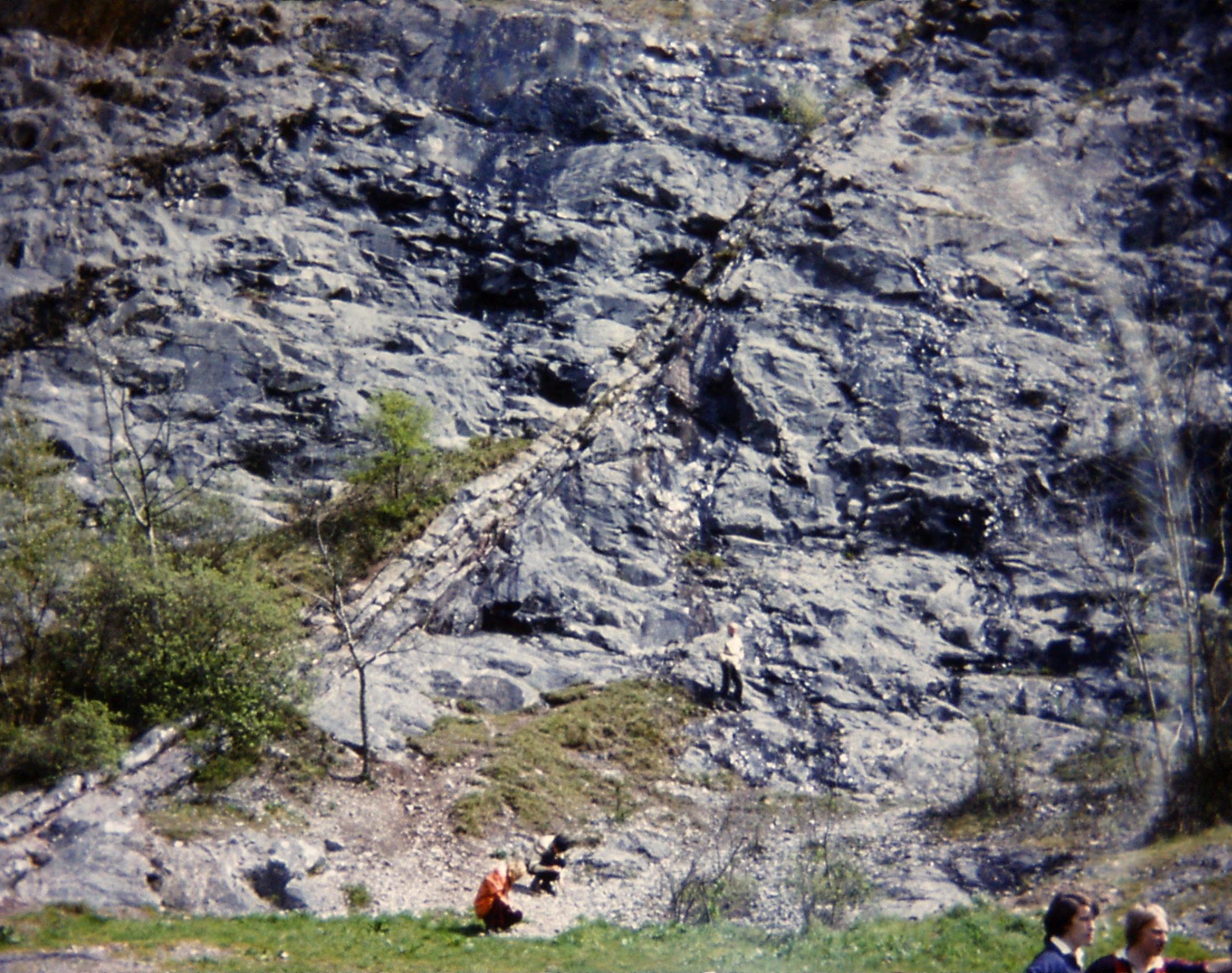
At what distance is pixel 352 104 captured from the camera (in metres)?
31.7

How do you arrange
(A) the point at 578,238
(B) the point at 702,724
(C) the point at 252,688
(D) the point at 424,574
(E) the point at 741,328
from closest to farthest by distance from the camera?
(C) the point at 252,688 < (B) the point at 702,724 < (D) the point at 424,574 < (E) the point at 741,328 < (A) the point at 578,238

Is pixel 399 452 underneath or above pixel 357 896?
above

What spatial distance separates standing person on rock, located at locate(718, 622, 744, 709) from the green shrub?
36.0ft

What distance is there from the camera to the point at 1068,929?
593cm

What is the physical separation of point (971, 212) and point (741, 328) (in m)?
7.82

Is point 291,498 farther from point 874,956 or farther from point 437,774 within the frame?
point 874,956

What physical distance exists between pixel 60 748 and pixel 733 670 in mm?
11899

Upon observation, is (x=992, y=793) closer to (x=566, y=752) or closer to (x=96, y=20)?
(x=566, y=752)

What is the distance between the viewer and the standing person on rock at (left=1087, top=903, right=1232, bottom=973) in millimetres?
5570

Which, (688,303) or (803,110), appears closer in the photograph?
(688,303)

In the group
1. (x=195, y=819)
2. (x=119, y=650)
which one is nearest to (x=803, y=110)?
(x=119, y=650)

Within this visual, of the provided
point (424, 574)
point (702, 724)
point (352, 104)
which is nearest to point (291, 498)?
point (424, 574)

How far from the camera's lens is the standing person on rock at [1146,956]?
219 inches

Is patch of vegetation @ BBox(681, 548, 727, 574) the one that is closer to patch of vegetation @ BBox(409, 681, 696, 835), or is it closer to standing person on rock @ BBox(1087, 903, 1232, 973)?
patch of vegetation @ BBox(409, 681, 696, 835)
